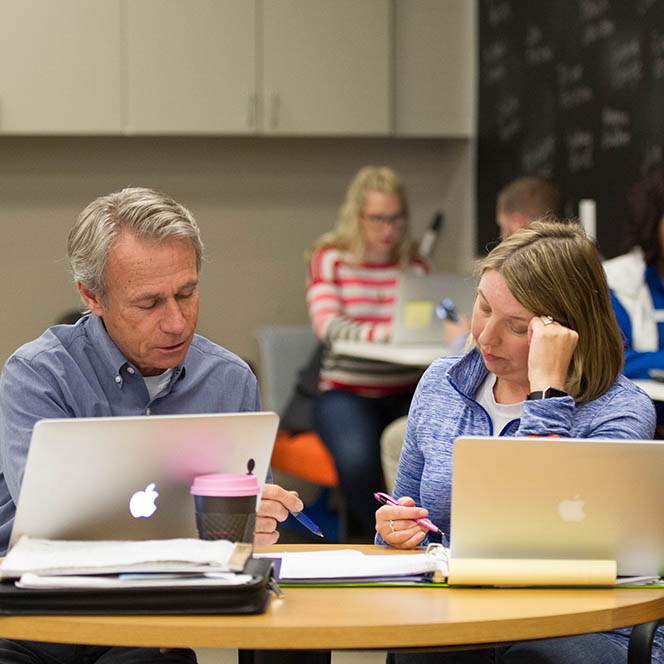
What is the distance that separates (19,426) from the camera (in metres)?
1.68

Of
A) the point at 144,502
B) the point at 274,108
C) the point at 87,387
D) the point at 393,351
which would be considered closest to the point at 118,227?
the point at 87,387

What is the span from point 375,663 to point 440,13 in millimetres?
3126

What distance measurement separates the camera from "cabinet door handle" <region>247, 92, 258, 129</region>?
4.85 meters

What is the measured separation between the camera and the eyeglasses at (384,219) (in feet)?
14.5

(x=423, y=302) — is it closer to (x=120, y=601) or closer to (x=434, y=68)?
(x=434, y=68)

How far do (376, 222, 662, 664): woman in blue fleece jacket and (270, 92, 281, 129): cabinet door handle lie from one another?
3.07 m

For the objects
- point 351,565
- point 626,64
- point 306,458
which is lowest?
point 306,458

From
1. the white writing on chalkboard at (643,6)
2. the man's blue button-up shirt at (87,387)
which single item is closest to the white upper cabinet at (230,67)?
the white writing on chalkboard at (643,6)

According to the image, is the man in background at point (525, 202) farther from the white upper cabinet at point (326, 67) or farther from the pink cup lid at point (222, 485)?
the pink cup lid at point (222, 485)

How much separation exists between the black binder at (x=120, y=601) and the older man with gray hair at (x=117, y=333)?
1.42 ft

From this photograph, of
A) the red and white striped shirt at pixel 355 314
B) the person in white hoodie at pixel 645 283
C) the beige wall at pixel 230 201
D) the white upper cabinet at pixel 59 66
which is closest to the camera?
the person in white hoodie at pixel 645 283

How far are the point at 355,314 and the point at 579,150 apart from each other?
42.3 inches

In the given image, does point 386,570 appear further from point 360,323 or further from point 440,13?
point 440,13

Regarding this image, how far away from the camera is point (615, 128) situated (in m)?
4.09
